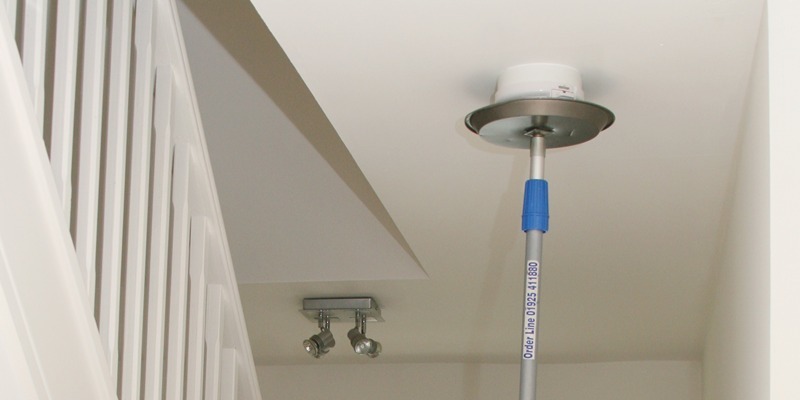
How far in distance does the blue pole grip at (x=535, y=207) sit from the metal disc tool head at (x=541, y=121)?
77 mm

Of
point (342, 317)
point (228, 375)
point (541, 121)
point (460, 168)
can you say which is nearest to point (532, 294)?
point (541, 121)

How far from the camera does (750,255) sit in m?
1.42

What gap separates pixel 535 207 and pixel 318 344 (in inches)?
75.4

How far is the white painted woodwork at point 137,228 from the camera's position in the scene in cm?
148

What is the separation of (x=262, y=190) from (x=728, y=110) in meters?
1.59

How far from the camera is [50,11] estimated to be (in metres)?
1.78

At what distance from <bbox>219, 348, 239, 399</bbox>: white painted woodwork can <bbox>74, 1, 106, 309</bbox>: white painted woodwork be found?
0.77 m

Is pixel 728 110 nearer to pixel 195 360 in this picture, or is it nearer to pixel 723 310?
pixel 723 310

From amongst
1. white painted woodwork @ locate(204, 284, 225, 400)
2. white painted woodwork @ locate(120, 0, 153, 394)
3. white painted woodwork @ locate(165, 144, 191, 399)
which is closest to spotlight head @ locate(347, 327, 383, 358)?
white painted woodwork @ locate(204, 284, 225, 400)

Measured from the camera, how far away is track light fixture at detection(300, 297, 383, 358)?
128 inches
